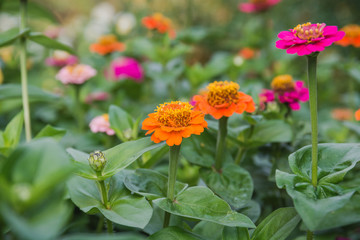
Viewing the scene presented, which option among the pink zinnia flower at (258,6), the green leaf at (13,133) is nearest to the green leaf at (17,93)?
the green leaf at (13,133)

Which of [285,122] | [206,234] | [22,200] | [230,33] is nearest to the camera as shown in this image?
[22,200]

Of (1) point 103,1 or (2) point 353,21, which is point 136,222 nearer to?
(2) point 353,21

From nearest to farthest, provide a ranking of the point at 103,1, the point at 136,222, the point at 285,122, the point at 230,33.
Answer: the point at 136,222 < the point at 285,122 < the point at 230,33 < the point at 103,1

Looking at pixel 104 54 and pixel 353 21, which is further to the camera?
pixel 353 21

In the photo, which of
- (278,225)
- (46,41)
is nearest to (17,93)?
(46,41)

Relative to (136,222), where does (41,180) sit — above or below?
above

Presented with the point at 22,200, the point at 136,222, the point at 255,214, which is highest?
the point at 22,200

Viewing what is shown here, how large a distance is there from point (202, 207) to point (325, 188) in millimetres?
220

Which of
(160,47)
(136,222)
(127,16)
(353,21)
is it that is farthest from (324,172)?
(353,21)

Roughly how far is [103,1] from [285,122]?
3407 mm

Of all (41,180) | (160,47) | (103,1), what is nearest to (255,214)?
(41,180)

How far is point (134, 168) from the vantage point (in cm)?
79

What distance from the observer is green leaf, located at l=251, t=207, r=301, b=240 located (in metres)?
0.62

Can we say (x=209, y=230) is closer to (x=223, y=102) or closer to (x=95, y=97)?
(x=223, y=102)
